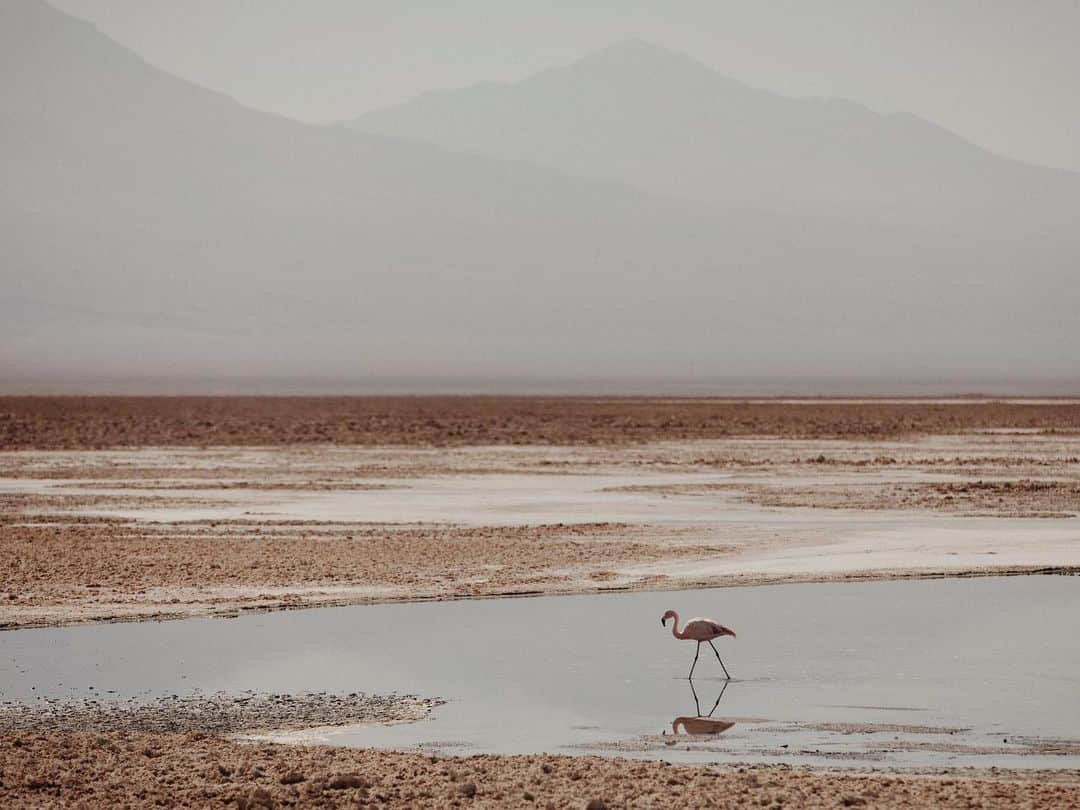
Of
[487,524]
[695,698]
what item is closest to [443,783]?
[695,698]

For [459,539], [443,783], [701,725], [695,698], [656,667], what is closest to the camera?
[443,783]

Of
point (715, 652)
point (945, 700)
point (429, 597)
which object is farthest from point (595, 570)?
point (945, 700)

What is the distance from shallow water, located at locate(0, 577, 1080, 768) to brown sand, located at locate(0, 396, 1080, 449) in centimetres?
3563

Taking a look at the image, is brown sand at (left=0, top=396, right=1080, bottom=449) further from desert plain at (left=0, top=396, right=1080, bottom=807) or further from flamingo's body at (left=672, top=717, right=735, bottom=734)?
flamingo's body at (left=672, top=717, right=735, bottom=734)

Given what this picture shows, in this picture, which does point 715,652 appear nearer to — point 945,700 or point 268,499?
point 945,700

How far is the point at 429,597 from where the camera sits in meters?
17.7

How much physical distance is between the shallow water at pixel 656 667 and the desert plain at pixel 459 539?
1.87 ft

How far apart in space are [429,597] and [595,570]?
9.45ft

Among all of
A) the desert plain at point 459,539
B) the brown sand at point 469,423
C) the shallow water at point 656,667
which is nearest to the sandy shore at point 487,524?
the desert plain at point 459,539

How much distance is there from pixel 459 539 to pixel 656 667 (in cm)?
975

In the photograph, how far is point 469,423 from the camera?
67938mm

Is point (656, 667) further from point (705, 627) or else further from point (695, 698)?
point (695, 698)

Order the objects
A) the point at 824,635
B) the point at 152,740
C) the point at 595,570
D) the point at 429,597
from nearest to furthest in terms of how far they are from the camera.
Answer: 1. the point at 152,740
2. the point at 824,635
3. the point at 429,597
4. the point at 595,570

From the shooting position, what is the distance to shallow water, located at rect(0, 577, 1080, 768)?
1130 centimetres
